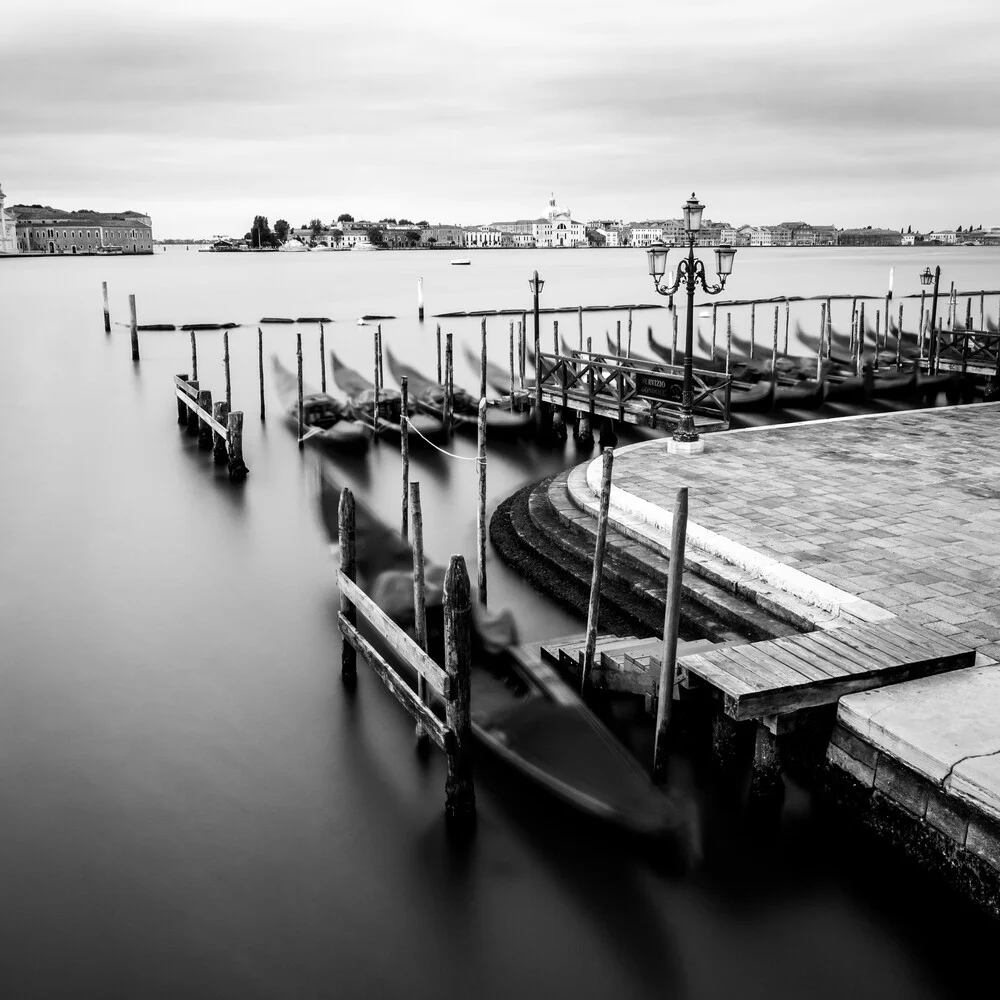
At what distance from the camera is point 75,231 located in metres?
107

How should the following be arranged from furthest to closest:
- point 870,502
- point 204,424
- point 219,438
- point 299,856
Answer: point 204,424
point 219,438
point 870,502
point 299,856

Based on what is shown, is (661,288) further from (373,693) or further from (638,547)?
(373,693)

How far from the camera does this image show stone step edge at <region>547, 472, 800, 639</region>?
4651 mm

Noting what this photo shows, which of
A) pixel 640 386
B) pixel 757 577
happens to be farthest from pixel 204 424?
pixel 757 577

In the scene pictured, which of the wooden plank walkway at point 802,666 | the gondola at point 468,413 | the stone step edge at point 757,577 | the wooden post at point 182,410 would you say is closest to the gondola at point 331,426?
the gondola at point 468,413

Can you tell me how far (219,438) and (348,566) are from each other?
243 inches

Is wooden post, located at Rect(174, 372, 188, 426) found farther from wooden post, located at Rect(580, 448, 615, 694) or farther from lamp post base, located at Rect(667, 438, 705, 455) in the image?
wooden post, located at Rect(580, 448, 615, 694)

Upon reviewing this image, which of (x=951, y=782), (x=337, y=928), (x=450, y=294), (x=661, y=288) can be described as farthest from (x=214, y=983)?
(x=450, y=294)

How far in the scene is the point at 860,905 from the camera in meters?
3.46

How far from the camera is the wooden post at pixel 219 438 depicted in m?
10.2

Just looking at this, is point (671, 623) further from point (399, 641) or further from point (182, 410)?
point (182, 410)

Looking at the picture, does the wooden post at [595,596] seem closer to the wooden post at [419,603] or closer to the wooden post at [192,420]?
the wooden post at [419,603]

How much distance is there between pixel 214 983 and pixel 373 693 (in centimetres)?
197

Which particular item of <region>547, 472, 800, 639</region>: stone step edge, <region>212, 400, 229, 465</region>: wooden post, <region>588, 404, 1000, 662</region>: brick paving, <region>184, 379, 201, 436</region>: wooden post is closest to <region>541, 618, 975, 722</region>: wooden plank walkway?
<region>588, 404, 1000, 662</region>: brick paving
